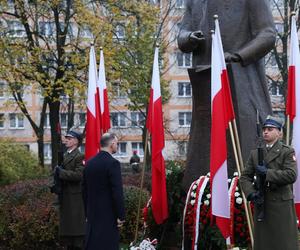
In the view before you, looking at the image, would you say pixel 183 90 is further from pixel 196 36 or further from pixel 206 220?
pixel 206 220

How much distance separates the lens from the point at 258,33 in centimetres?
908

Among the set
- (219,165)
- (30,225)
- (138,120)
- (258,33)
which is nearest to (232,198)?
(219,165)

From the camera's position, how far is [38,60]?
21359 mm

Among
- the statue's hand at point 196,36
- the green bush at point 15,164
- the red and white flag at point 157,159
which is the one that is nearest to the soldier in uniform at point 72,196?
the red and white flag at point 157,159

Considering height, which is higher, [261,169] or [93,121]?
[93,121]

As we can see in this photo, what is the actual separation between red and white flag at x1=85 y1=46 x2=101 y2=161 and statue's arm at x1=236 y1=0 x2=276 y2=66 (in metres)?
2.75

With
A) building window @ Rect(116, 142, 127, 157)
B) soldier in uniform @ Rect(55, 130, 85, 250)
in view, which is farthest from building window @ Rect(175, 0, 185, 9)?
soldier in uniform @ Rect(55, 130, 85, 250)

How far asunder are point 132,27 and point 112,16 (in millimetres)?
1357

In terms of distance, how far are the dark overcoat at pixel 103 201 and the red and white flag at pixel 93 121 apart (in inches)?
97.7

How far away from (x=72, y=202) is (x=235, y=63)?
3.12 m

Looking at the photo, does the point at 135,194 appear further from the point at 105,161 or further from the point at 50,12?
the point at 50,12

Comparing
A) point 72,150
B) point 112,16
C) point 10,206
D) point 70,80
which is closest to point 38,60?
point 70,80

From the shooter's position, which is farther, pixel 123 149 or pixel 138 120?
pixel 123 149

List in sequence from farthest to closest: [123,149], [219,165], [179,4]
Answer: [123,149] → [179,4] → [219,165]
